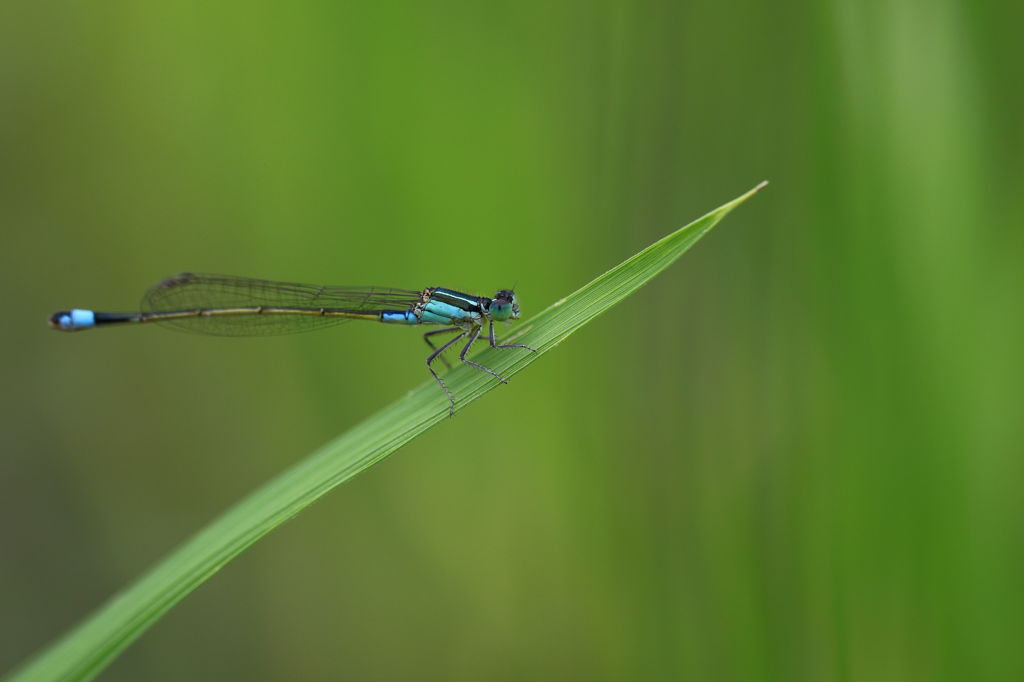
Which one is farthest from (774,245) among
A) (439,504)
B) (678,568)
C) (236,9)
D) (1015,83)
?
(236,9)

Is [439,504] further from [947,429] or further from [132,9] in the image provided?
[132,9]

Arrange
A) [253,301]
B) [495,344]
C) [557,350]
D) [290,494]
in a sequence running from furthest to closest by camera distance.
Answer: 1. [253,301]
2. [557,350]
3. [495,344]
4. [290,494]

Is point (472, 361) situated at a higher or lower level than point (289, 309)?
lower

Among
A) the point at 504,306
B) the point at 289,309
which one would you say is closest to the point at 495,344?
the point at 504,306

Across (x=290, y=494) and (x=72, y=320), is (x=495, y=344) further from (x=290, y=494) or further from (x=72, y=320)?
(x=72, y=320)

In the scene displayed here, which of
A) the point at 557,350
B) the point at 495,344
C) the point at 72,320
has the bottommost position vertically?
the point at 495,344

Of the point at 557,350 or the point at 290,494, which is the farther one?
the point at 557,350

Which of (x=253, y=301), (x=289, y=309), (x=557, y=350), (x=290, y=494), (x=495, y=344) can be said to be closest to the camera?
(x=290, y=494)

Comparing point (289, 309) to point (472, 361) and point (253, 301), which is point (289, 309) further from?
point (472, 361)
